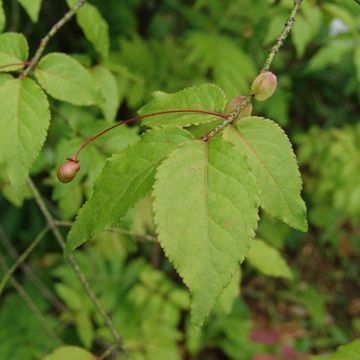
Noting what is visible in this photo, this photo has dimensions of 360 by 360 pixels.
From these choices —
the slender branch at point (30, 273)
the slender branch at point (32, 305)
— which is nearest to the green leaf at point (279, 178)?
the slender branch at point (32, 305)

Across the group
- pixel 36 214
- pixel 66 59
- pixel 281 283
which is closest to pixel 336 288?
pixel 281 283

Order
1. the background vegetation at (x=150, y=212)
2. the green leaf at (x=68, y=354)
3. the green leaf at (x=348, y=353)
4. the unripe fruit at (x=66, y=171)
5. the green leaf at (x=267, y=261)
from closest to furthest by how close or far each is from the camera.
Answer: the unripe fruit at (x=66, y=171), the green leaf at (x=348, y=353), the green leaf at (x=68, y=354), the green leaf at (x=267, y=261), the background vegetation at (x=150, y=212)

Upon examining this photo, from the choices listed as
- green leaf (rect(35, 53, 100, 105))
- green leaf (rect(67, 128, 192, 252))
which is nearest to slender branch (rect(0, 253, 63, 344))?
green leaf (rect(35, 53, 100, 105))

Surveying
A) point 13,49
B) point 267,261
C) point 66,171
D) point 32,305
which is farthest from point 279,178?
point 32,305

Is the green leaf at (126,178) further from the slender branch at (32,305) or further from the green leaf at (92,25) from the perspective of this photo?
the slender branch at (32,305)

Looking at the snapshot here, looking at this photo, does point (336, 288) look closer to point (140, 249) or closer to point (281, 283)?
point (281, 283)

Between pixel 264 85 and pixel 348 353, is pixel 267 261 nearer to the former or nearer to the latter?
pixel 348 353

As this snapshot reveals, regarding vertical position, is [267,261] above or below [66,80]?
below
